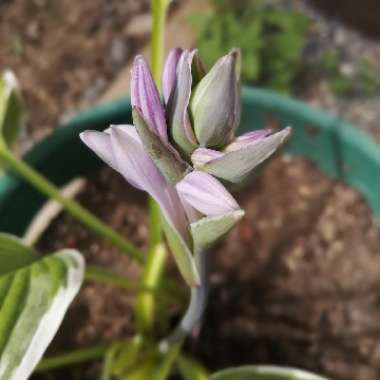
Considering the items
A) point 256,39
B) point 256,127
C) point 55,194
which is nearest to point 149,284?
point 55,194

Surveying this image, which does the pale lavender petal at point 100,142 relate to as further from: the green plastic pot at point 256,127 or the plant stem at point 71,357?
the green plastic pot at point 256,127

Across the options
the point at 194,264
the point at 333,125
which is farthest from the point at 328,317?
the point at 194,264

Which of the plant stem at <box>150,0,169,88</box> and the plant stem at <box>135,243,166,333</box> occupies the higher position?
the plant stem at <box>150,0,169,88</box>

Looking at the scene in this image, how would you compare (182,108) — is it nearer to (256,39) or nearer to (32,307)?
(32,307)

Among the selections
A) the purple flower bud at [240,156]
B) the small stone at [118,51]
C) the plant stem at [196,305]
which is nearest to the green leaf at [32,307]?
the plant stem at [196,305]

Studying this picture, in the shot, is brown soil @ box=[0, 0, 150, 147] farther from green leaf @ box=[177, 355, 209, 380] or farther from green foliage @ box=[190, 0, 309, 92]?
green leaf @ box=[177, 355, 209, 380]

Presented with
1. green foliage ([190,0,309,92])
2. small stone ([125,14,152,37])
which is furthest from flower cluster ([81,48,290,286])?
small stone ([125,14,152,37])
